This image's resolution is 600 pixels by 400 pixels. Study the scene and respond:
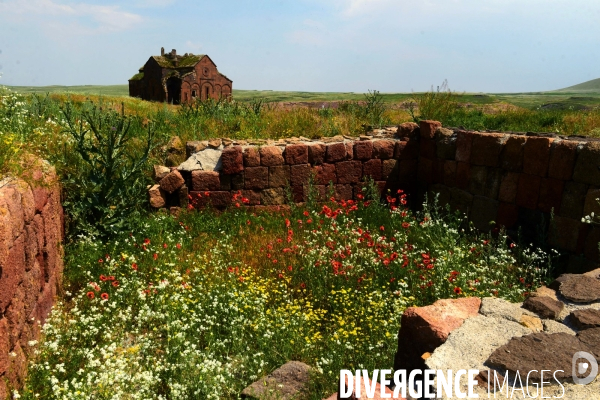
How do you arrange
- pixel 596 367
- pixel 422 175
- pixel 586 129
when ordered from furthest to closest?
pixel 586 129 < pixel 422 175 < pixel 596 367

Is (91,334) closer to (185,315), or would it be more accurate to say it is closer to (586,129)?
(185,315)

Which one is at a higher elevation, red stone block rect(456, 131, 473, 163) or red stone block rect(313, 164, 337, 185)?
red stone block rect(456, 131, 473, 163)

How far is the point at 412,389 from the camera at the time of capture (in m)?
2.89

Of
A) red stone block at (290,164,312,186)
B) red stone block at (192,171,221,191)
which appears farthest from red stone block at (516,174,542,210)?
red stone block at (192,171,221,191)

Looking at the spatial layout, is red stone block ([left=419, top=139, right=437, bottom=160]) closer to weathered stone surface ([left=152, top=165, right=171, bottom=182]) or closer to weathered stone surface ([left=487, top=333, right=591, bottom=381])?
weathered stone surface ([left=152, top=165, right=171, bottom=182])

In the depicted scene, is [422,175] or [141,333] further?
[422,175]

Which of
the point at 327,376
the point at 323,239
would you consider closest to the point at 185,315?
the point at 327,376

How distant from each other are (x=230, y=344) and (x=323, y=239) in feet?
8.30

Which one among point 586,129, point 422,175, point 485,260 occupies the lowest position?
point 485,260

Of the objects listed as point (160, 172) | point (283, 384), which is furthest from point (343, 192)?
point (283, 384)

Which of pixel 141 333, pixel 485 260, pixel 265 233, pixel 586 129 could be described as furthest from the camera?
pixel 586 129

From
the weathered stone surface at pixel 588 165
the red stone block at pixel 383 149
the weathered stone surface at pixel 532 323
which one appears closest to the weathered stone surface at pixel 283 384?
the weathered stone surface at pixel 532 323

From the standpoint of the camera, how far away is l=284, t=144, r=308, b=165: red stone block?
8289 mm

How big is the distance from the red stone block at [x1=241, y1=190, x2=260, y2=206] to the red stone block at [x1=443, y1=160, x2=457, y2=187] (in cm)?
328
